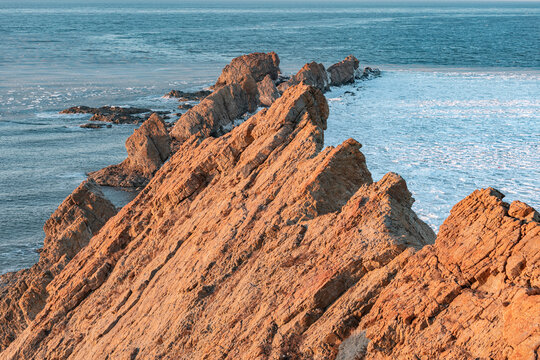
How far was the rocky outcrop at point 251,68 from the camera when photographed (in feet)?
167

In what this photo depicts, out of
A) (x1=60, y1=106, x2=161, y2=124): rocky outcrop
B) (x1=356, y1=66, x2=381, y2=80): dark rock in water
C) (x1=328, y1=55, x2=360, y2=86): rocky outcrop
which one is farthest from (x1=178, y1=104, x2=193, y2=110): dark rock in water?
(x1=356, y1=66, x2=381, y2=80): dark rock in water

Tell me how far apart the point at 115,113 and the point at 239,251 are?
41.6 m

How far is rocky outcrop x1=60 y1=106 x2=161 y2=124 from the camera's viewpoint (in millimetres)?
47406

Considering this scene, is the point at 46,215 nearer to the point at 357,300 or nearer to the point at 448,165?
the point at 448,165

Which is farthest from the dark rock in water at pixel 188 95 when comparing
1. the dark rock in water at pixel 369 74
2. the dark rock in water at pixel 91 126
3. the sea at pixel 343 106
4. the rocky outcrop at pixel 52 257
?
the rocky outcrop at pixel 52 257

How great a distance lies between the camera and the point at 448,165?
2986cm

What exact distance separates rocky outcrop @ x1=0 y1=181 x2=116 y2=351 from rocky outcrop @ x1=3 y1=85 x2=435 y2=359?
1254mm

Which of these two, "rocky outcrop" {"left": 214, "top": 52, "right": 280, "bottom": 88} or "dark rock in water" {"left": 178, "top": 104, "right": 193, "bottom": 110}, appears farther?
"rocky outcrop" {"left": 214, "top": 52, "right": 280, "bottom": 88}

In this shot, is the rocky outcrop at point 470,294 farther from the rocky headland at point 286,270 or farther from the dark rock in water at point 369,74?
the dark rock in water at point 369,74

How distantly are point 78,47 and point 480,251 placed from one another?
335 feet

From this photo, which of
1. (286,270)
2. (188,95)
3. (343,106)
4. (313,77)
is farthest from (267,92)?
(286,270)

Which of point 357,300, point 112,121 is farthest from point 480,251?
point 112,121

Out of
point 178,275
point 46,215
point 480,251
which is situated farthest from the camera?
point 46,215

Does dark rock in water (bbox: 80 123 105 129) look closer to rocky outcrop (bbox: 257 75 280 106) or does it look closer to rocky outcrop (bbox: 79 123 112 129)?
rocky outcrop (bbox: 79 123 112 129)
